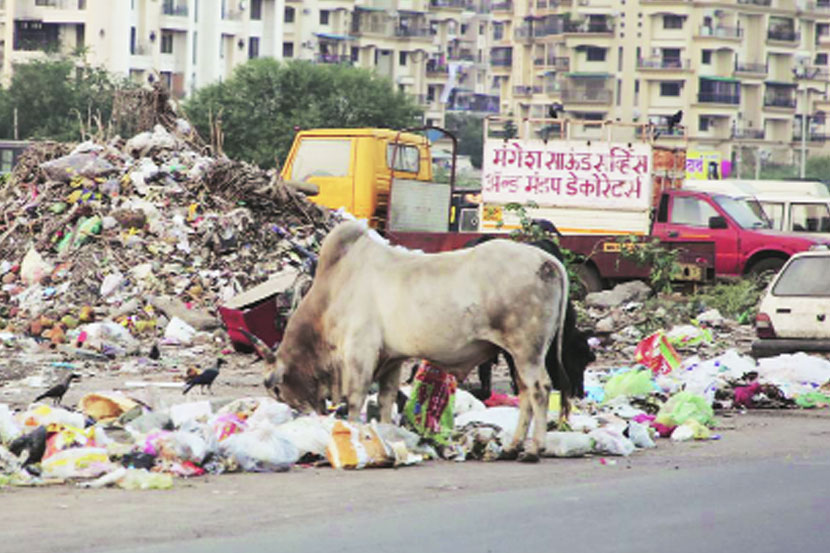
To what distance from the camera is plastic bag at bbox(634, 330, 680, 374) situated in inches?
643

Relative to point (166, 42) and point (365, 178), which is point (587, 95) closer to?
point (166, 42)

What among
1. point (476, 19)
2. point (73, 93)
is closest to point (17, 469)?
point (73, 93)

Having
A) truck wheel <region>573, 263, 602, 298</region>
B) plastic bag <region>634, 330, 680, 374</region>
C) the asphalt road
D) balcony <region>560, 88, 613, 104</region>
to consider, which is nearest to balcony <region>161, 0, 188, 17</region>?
balcony <region>560, 88, 613, 104</region>

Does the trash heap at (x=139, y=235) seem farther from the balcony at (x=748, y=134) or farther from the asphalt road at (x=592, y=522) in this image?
the balcony at (x=748, y=134)

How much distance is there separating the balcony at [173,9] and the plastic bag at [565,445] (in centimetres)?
8328

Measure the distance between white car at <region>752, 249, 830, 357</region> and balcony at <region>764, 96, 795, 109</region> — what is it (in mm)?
100549

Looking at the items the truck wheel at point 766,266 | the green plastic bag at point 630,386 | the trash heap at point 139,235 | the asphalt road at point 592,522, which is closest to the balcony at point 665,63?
the truck wheel at point 766,266

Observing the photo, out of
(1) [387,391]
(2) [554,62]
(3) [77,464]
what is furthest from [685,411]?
(2) [554,62]

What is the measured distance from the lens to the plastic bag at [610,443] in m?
11.5

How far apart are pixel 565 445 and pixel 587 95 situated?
10514 centimetres

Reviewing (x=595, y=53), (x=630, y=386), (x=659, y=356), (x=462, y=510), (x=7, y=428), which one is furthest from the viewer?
(x=595, y=53)

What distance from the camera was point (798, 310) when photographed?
674 inches

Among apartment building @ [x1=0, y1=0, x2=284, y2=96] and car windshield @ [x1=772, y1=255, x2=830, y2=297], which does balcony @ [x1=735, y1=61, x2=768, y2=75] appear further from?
car windshield @ [x1=772, y1=255, x2=830, y2=297]

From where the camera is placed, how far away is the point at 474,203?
29.2m
